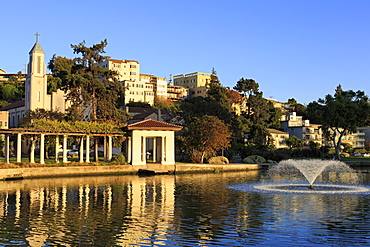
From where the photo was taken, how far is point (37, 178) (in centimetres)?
4662

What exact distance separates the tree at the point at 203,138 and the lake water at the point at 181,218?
29.2m

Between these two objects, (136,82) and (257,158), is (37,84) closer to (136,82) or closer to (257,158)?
(257,158)

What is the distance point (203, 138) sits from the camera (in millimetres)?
63688

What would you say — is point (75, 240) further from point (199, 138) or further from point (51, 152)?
point (51, 152)

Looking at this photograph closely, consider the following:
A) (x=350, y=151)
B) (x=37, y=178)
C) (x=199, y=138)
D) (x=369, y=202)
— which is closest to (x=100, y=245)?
(x=369, y=202)

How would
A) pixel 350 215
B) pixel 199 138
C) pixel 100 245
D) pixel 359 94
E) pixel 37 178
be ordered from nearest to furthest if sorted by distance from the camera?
pixel 100 245, pixel 350 215, pixel 37 178, pixel 199 138, pixel 359 94

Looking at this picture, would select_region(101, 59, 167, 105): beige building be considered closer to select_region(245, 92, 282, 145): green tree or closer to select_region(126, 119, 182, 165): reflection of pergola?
select_region(245, 92, 282, 145): green tree

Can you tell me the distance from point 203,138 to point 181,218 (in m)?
41.9

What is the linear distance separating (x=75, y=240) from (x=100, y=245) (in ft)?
4.36

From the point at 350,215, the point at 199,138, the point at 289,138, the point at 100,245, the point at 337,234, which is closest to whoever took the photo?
the point at 100,245

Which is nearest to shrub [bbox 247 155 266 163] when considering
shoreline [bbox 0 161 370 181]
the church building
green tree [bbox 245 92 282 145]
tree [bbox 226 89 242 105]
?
shoreline [bbox 0 161 370 181]

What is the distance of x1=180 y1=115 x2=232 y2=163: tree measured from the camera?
63.3 meters

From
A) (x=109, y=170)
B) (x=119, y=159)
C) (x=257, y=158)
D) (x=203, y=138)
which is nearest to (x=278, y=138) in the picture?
(x=257, y=158)

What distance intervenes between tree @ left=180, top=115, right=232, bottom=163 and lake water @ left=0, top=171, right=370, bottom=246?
2920cm
